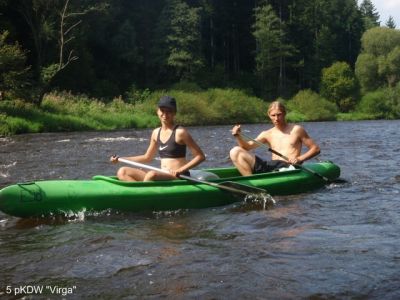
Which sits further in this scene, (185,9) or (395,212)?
(185,9)

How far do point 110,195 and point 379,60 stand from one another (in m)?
47.1

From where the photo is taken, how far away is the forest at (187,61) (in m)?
24.9

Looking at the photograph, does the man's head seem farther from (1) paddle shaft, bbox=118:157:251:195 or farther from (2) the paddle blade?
(1) paddle shaft, bbox=118:157:251:195

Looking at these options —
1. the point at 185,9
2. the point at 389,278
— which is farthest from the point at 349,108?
the point at 389,278

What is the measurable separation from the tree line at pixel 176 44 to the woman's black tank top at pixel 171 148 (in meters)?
18.1

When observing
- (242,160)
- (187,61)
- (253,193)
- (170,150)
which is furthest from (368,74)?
(170,150)

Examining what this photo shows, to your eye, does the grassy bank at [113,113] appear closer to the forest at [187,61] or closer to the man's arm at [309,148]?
the forest at [187,61]

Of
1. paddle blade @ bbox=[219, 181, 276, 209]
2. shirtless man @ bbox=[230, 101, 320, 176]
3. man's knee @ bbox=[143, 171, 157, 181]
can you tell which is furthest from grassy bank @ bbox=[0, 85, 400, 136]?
paddle blade @ bbox=[219, 181, 276, 209]

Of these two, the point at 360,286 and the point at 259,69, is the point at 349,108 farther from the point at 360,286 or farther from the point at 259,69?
the point at 360,286

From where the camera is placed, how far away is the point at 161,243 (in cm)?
461

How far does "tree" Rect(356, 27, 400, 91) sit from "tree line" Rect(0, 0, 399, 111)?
191mm

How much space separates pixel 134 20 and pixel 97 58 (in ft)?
18.6

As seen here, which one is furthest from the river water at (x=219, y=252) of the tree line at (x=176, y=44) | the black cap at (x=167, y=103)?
the tree line at (x=176, y=44)

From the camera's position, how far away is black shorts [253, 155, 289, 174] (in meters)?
7.00
